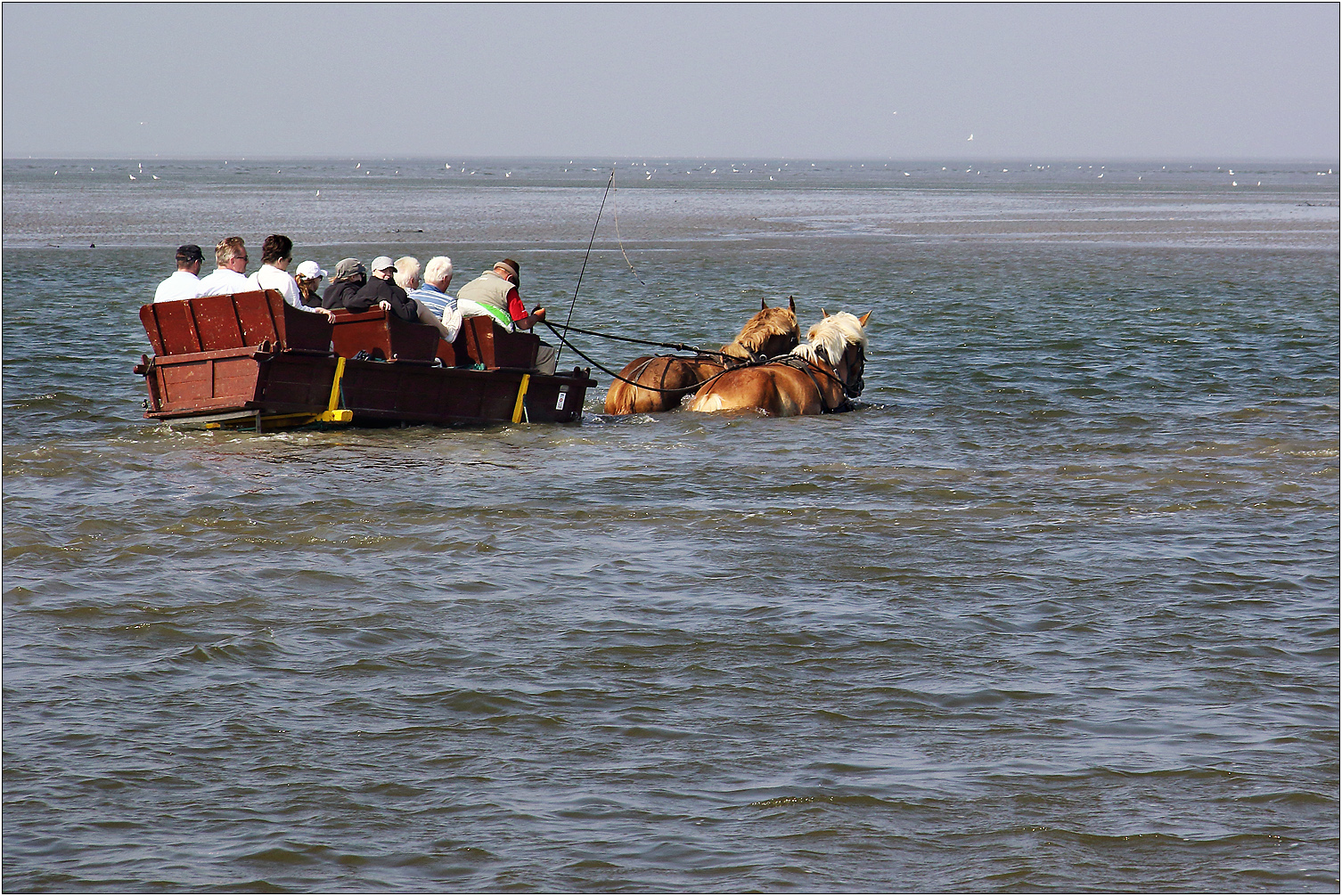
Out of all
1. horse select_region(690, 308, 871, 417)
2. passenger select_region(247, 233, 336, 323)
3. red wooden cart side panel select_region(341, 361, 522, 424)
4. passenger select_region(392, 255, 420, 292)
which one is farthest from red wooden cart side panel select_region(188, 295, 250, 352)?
horse select_region(690, 308, 871, 417)

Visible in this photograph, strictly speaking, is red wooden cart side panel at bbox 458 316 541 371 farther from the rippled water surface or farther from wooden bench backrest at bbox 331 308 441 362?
the rippled water surface

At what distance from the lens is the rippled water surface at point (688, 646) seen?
15.9 feet

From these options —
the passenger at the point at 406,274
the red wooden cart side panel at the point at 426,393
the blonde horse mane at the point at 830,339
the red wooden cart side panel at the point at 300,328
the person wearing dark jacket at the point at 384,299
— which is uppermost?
the passenger at the point at 406,274

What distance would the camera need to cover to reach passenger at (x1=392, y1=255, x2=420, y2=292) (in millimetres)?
12328

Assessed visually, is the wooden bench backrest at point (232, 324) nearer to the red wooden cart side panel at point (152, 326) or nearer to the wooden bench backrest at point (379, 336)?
the red wooden cart side panel at point (152, 326)

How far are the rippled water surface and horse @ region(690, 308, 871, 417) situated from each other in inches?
12.0

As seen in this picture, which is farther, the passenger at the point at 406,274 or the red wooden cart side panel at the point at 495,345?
the red wooden cart side panel at the point at 495,345

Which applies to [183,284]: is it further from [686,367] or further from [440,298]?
[686,367]

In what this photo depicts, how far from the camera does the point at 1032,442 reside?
40.4 feet

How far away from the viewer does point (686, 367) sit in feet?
46.1

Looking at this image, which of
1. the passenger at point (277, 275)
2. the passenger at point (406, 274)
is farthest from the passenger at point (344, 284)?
the passenger at point (277, 275)

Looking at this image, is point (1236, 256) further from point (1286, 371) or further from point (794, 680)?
point (794, 680)

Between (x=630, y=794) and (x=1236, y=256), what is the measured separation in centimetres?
3628

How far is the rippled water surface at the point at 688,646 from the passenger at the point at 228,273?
4.39ft
